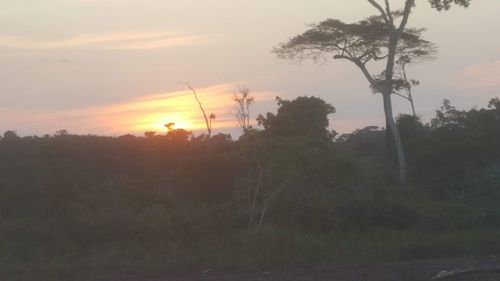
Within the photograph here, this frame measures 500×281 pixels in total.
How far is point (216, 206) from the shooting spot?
2611 centimetres

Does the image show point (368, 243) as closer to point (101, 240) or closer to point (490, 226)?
point (490, 226)

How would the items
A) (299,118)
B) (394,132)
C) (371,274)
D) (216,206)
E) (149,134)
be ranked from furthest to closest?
(299,118)
(394,132)
(149,134)
(216,206)
(371,274)

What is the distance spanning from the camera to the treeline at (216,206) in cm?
2242

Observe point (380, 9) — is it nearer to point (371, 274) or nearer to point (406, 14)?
point (406, 14)

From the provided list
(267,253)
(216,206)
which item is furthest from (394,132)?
(267,253)

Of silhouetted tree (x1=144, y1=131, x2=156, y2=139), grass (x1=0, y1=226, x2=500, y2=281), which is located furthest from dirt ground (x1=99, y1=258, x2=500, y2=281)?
silhouetted tree (x1=144, y1=131, x2=156, y2=139)

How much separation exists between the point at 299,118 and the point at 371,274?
2232 cm

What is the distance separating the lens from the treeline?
2242 cm

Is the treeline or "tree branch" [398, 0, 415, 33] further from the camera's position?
"tree branch" [398, 0, 415, 33]

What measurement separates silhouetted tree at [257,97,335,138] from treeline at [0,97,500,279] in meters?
4.71

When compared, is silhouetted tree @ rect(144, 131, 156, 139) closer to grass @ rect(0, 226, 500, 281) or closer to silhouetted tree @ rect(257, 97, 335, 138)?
silhouetted tree @ rect(257, 97, 335, 138)

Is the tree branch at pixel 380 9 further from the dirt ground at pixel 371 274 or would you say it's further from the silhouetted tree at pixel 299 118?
the dirt ground at pixel 371 274

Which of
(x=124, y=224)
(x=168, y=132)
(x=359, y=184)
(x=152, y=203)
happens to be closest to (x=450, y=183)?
(x=359, y=184)

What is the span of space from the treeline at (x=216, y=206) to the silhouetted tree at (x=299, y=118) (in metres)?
4.71
